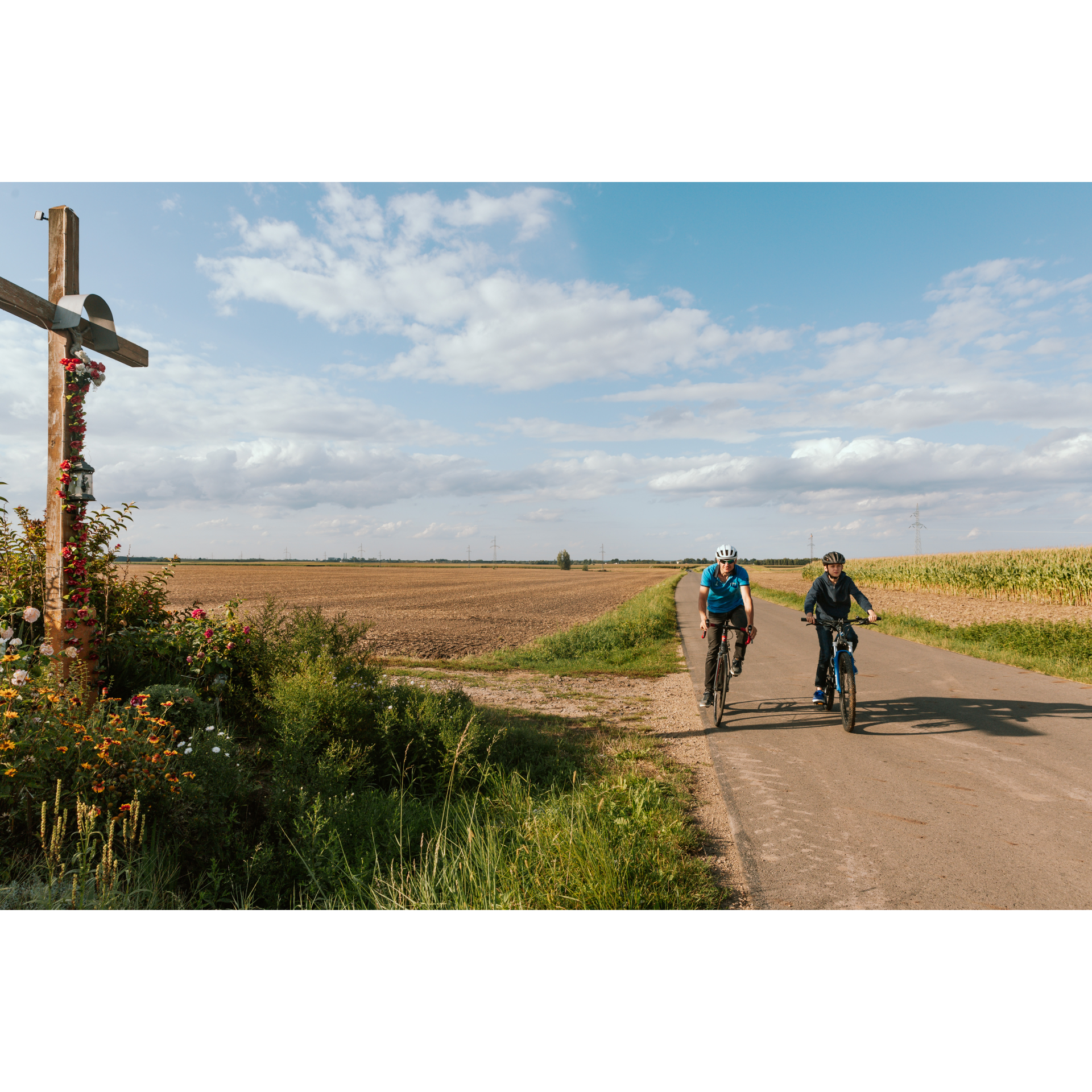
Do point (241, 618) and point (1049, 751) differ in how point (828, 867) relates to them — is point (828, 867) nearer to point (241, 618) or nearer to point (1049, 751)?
point (1049, 751)

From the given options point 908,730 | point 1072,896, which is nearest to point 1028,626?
point 908,730

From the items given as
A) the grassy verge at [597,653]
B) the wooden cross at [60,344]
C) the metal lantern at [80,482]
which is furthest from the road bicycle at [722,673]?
the metal lantern at [80,482]

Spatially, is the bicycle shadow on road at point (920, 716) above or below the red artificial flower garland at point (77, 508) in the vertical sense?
below

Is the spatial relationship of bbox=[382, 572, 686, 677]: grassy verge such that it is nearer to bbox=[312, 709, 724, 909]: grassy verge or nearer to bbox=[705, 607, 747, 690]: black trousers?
bbox=[705, 607, 747, 690]: black trousers

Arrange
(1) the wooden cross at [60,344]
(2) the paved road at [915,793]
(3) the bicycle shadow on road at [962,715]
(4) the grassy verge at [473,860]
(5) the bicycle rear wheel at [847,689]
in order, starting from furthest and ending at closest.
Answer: (3) the bicycle shadow on road at [962,715]
(5) the bicycle rear wheel at [847,689]
(1) the wooden cross at [60,344]
(2) the paved road at [915,793]
(4) the grassy verge at [473,860]

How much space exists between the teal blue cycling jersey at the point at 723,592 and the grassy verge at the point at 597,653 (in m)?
3.86

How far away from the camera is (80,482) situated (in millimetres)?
5480

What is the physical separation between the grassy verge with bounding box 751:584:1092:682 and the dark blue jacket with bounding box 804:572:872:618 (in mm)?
1516

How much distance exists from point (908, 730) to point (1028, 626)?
435 inches

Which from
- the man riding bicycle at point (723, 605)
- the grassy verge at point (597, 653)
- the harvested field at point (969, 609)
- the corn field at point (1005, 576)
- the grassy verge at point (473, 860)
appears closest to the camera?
the grassy verge at point (473, 860)

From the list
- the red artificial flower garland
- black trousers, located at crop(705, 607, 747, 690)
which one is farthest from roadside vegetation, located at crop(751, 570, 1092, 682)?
the red artificial flower garland

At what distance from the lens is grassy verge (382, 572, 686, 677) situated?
1215 centimetres

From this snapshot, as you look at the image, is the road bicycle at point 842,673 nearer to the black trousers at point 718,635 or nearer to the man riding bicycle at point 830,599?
the man riding bicycle at point 830,599

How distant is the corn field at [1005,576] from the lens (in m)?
25.1
